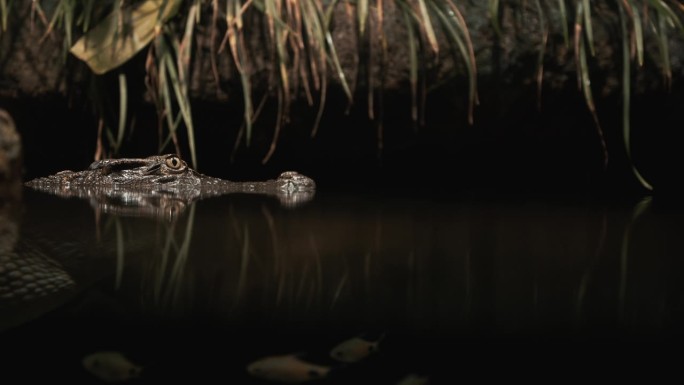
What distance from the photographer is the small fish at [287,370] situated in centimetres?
78

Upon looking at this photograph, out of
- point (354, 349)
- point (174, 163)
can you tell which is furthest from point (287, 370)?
point (174, 163)

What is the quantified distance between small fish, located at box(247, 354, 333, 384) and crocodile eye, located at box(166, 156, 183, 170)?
6.84ft

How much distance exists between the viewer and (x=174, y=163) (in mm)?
2820

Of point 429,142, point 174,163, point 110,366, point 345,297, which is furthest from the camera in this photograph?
point 429,142

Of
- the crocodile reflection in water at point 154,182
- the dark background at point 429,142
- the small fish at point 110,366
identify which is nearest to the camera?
the small fish at point 110,366

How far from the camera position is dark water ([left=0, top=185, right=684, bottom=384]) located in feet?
→ 2.75

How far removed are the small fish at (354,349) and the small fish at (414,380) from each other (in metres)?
0.07

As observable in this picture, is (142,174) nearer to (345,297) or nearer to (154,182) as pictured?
(154,182)

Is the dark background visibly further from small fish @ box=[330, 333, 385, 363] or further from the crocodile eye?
small fish @ box=[330, 333, 385, 363]

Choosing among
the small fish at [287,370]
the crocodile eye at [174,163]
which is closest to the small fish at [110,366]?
the small fish at [287,370]

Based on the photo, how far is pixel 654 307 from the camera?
1.09 meters

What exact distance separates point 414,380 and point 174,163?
7.17 ft

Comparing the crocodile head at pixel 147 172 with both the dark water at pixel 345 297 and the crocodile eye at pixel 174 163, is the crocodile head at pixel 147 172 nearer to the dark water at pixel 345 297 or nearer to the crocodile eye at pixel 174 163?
the crocodile eye at pixel 174 163

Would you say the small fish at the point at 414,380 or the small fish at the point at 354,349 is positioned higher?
the small fish at the point at 354,349
